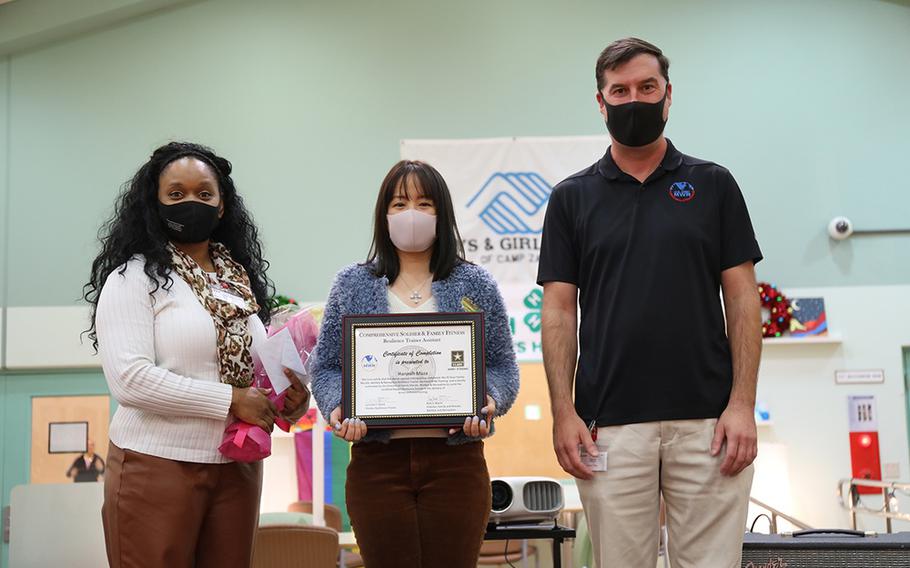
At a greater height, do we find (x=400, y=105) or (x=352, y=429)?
(x=400, y=105)

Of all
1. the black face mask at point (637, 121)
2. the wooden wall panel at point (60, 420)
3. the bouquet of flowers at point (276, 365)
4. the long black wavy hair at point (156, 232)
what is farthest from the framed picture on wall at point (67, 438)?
the black face mask at point (637, 121)

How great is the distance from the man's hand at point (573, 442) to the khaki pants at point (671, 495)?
1.4 inches

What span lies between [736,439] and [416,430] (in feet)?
2.75

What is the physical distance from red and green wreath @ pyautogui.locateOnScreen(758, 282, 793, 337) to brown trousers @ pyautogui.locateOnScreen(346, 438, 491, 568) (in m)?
5.37

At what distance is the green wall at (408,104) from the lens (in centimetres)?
740

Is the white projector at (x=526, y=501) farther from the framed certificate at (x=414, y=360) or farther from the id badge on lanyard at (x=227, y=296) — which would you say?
the id badge on lanyard at (x=227, y=296)

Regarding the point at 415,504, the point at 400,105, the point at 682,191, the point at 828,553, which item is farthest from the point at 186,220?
the point at 400,105

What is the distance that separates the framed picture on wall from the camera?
714 centimetres

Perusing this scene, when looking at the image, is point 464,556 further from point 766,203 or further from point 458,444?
point 766,203

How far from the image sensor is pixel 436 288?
2539mm

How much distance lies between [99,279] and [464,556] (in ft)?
4.33

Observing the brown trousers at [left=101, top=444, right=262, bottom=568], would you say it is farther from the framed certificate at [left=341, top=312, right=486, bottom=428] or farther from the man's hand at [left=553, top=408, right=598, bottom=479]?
the man's hand at [left=553, top=408, right=598, bottom=479]

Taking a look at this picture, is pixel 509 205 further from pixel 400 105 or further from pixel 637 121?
pixel 637 121

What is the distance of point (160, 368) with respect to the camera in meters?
2.37
